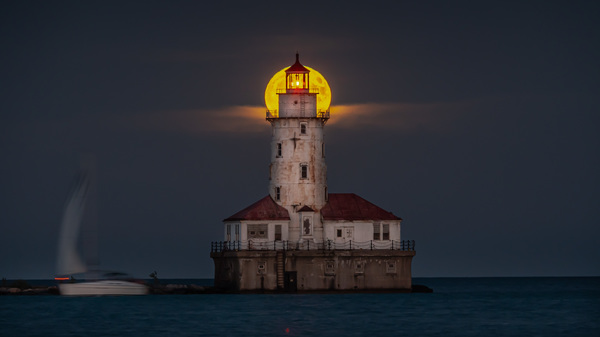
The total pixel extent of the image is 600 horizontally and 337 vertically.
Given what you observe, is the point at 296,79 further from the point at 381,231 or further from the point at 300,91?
the point at 381,231

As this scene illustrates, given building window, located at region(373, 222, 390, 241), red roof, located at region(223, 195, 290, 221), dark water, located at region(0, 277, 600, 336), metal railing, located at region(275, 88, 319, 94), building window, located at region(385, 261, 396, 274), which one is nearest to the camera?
dark water, located at region(0, 277, 600, 336)

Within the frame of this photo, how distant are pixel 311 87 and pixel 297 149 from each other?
426cm

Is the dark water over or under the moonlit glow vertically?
under

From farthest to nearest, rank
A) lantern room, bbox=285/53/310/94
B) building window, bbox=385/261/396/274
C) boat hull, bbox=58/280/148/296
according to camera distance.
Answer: boat hull, bbox=58/280/148/296 → lantern room, bbox=285/53/310/94 → building window, bbox=385/261/396/274

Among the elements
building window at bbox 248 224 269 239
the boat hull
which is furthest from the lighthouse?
the boat hull

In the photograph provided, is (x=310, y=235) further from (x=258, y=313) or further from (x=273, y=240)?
(x=258, y=313)

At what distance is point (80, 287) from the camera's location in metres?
99.1

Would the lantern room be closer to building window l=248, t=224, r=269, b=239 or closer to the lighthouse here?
the lighthouse

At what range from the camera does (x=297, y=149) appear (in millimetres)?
95375

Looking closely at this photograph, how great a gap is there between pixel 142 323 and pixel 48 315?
369 inches

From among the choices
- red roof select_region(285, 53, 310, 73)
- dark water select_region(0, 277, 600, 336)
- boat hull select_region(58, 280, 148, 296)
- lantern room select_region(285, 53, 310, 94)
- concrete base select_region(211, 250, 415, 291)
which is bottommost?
dark water select_region(0, 277, 600, 336)

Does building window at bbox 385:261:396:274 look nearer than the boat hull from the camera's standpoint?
Yes

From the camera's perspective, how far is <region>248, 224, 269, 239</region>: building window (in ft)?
307

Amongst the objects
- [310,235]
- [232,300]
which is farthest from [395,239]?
[232,300]
